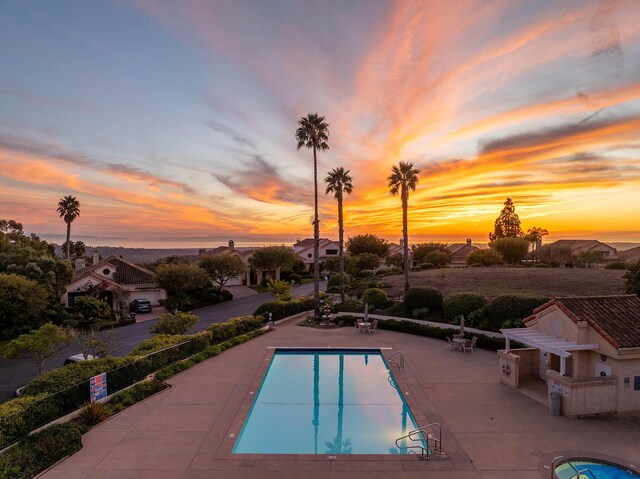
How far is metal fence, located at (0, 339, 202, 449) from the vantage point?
35.2 ft

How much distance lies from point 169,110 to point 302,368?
60.3 feet

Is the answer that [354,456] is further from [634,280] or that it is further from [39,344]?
[634,280]

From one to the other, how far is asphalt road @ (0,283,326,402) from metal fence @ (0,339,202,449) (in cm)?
557

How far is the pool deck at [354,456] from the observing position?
9.79 metres

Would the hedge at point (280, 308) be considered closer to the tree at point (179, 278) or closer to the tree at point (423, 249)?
the tree at point (179, 278)

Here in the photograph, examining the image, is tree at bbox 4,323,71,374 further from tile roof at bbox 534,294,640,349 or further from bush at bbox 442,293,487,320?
bush at bbox 442,293,487,320

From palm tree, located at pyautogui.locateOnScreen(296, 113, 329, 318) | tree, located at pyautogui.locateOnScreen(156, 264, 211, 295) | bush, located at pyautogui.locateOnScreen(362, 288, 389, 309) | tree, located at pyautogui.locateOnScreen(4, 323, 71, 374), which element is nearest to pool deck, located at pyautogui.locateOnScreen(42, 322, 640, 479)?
tree, located at pyautogui.locateOnScreen(4, 323, 71, 374)

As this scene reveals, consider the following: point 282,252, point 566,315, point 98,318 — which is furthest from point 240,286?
point 566,315

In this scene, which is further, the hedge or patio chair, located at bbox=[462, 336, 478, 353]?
the hedge

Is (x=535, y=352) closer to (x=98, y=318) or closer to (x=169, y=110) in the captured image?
(x=169, y=110)

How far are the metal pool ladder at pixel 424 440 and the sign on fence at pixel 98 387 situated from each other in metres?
10.6

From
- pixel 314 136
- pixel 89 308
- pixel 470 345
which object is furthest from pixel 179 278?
pixel 470 345

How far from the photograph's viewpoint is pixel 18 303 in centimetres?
2723

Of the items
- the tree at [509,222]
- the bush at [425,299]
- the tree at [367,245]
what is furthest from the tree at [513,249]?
the bush at [425,299]
